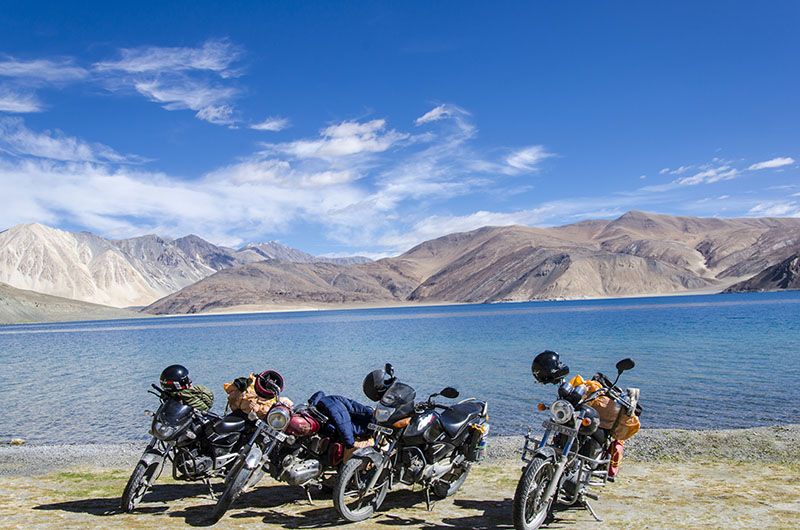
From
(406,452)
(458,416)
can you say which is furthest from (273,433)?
(458,416)

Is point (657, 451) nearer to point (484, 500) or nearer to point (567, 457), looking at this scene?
point (484, 500)

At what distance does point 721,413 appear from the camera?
16.1 meters

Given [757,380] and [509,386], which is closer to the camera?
[757,380]

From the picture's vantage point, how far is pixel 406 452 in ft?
22.8

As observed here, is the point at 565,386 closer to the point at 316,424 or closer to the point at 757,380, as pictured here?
the point at 316,424

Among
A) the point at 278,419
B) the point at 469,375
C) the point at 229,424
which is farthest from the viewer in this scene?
the point at 469,375

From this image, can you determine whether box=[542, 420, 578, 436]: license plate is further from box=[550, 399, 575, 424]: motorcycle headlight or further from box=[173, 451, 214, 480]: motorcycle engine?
box=[173, 451, 214, 480]: motorcycle engine

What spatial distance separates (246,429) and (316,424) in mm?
1230

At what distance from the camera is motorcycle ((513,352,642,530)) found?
19.7ft

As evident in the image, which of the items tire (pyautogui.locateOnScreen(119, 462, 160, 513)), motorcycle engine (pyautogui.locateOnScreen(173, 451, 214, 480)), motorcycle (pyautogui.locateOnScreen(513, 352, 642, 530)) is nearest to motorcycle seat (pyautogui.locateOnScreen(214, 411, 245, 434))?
motorcycle engine (pyautogui.locateOnScreen(173, 451, 214, 480))

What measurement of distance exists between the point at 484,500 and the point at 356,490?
1.92 metres

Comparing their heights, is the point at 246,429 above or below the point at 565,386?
below

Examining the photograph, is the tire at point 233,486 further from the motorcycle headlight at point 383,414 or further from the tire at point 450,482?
the tire at point 450,482

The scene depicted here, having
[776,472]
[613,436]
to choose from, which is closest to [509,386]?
[776,472]
